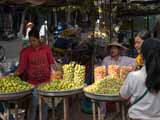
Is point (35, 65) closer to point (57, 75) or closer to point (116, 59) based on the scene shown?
point (57, 75)

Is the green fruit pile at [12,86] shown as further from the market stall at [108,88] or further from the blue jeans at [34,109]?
the market stall at [108,88]

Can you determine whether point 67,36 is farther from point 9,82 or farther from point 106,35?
point 9,82

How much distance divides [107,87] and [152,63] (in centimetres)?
183

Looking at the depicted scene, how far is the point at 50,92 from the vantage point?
546 cm

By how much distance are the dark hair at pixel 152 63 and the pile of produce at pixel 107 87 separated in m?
1.58

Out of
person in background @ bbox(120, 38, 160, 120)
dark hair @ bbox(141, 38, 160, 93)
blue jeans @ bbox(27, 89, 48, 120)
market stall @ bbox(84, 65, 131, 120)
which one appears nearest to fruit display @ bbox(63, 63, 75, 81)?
market stall @ bbox(84, 65, 131, 120)

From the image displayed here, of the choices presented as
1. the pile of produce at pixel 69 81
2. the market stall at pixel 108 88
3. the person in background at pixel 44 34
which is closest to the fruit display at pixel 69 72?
the pile of produce at pixel 69 81

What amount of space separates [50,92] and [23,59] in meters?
1.28

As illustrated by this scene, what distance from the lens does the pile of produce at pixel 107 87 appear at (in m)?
5.17

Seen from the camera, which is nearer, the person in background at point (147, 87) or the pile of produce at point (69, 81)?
the person in background at point (147, 87)

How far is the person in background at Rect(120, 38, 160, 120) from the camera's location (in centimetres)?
350

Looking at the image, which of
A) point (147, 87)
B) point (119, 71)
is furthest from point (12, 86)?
point (147, 87)

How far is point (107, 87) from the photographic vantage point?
528 centimetres

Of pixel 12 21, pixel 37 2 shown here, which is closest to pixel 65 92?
pixel 37 2
